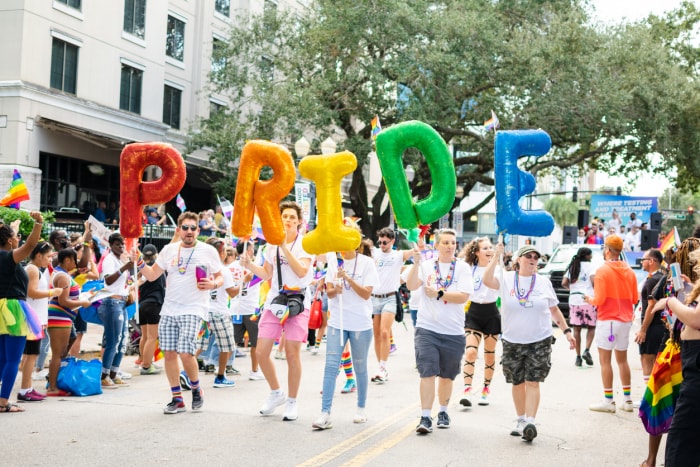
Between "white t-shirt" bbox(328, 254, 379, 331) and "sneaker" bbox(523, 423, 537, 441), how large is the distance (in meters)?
1.80

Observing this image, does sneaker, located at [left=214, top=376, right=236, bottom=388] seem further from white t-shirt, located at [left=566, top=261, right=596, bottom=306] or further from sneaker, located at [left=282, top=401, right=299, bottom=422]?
white t-shirt, located at [left=566, top=261, right=596, bottom=306]

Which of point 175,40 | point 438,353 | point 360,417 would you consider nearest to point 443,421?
point 438,353

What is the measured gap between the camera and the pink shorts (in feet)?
26.2

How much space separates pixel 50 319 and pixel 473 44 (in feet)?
64.5

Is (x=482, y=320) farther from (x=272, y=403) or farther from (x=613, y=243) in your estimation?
(x=272, y=403)

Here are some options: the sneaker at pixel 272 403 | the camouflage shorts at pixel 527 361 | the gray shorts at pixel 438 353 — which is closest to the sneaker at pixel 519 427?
the camouflage shorts at pixel 527 361

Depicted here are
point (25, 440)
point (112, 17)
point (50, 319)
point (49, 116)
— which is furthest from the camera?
point (112, 17)

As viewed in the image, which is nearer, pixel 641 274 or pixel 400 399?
pixel 400 399

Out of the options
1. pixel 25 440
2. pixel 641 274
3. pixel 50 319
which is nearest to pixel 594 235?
pixel 641 274

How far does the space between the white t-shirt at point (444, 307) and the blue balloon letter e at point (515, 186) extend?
0.60 m

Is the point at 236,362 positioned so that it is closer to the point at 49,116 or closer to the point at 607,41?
the point at 49,116

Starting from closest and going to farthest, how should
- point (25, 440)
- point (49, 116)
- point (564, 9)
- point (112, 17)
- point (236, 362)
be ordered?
point (25, 440) < point (236, 362) < point (49, 116) < point (112, 17) < point (564, 9)

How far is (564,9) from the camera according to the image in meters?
28.8

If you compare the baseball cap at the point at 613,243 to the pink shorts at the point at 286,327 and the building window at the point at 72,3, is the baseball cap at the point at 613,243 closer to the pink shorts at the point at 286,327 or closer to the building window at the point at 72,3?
the pink shorts at the point at 286,327
